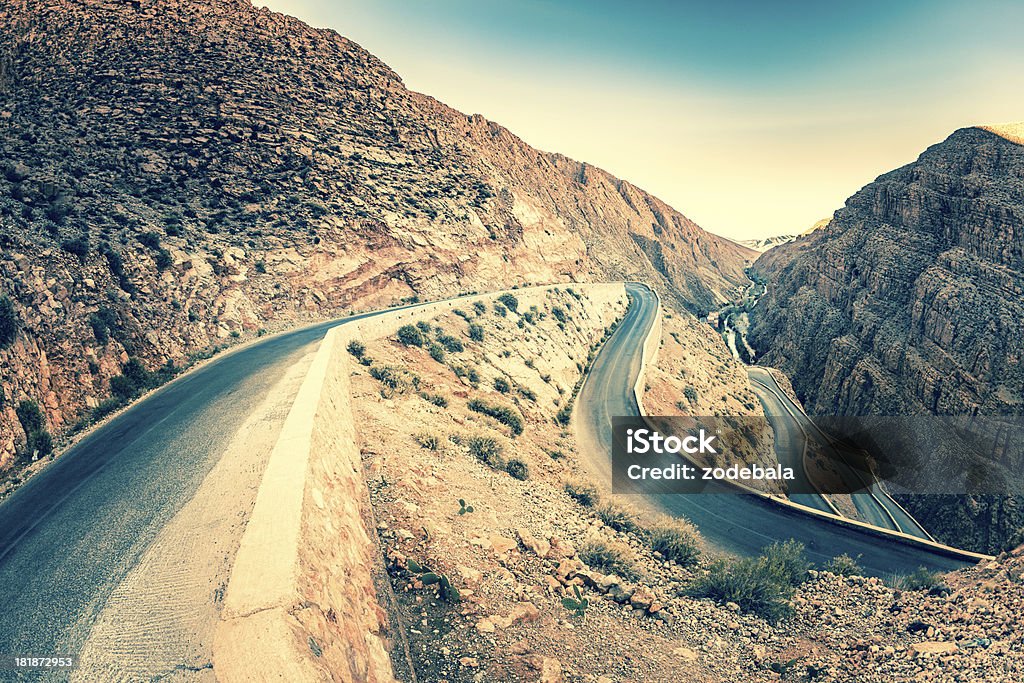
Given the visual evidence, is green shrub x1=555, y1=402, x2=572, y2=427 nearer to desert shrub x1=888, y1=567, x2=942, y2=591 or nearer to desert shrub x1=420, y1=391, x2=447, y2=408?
desert shrub x1=420, y1=391, x2=447, y2=408

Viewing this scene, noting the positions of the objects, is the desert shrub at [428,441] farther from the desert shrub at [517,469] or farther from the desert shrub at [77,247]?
the desert shrub at [77,247]

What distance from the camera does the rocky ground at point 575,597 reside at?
331 inches

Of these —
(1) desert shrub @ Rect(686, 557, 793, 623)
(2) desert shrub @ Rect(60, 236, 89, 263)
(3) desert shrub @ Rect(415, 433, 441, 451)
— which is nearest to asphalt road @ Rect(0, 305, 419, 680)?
(3) desert shrub @ Rect(415, 433, 441, 451)

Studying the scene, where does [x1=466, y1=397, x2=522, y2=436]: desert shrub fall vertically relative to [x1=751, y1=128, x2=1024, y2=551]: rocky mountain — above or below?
below

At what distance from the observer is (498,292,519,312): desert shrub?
3524cm

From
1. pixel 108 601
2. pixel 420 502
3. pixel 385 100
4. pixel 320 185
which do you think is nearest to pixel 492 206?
pixel 385 100

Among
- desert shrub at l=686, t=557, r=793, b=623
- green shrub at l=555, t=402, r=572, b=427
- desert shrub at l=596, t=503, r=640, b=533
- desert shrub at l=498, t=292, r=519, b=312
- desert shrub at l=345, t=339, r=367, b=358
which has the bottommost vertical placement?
desert shrub at l=686, t=557, r=793, b=623

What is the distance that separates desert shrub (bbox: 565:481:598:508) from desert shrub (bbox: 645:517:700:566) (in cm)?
204

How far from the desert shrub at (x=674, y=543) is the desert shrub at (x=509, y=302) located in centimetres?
2214

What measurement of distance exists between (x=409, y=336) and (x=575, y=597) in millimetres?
14173

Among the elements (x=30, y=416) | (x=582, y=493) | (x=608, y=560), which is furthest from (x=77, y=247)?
(x=608, y=560)

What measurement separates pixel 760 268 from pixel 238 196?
167085mm

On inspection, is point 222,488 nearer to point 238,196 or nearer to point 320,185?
point 238,196

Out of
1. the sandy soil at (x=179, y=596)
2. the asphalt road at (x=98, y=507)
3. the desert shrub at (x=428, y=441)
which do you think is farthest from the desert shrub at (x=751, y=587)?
the asphalt road at (x=98, y=507)
